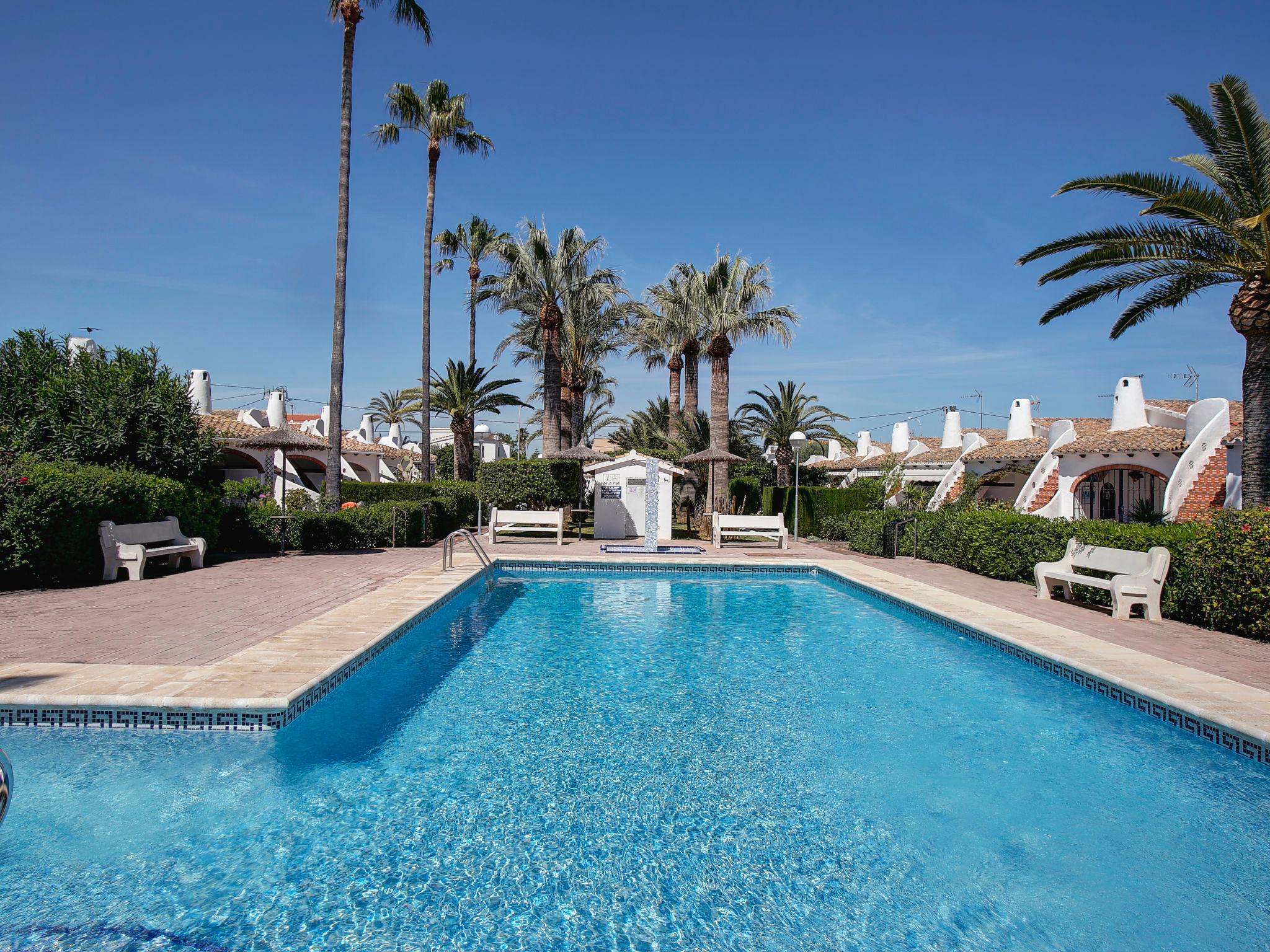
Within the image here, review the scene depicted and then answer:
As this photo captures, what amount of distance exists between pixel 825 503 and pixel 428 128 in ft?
64.6

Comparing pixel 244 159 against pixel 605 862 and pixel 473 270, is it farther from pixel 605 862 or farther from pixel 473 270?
pixel 473 270

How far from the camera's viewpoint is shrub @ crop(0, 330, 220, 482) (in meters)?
12.2

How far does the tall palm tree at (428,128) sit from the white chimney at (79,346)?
9.87 meters

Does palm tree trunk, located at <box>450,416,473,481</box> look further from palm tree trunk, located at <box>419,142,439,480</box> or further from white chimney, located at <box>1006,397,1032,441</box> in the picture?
white chimney, located at <box>1006,397,1032,441</box>

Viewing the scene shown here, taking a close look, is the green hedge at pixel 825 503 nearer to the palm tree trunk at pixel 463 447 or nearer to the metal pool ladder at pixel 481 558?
the palm tree trunk at pixel 463 447

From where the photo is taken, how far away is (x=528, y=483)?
2077 centimetres

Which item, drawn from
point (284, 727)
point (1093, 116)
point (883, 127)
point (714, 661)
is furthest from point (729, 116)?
point (284, 727)

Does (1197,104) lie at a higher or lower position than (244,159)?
lower

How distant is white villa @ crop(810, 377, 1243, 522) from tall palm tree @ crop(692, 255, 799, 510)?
6360 mm

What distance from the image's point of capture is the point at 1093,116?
543 inches

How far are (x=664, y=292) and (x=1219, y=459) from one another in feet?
59.0

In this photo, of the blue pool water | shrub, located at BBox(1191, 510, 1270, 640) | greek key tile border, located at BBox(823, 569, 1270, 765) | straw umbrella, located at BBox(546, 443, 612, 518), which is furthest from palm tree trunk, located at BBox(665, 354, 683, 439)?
the blue pool water

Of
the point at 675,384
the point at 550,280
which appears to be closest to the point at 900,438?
the point at 675,384

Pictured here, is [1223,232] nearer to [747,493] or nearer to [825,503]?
[825,503]
